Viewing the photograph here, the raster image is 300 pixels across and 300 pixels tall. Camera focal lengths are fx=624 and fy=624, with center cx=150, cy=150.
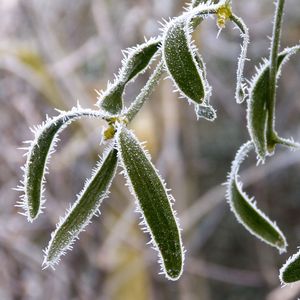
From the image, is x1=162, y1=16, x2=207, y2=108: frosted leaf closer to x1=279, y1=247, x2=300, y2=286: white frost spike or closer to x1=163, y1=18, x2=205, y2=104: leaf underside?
x1=163, y1=18, x2=205, y2=104: leaf underside

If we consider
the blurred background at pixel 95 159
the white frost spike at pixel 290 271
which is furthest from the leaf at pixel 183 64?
the blurred background at pixel 95 159

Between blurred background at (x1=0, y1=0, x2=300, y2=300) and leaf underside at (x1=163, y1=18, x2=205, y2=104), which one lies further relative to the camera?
blurred background at (x1=0, y1=0, x2=300, y2=300)

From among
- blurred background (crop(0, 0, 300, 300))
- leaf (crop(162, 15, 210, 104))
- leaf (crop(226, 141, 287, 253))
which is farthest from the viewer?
blurred background (crop(0, 0, 300, 300))

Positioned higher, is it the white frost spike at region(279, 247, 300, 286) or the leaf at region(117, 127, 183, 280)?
the leaf at region(117, 127, 183, 280)

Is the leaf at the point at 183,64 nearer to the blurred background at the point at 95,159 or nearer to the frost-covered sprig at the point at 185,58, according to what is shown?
the frost-covered sprig at the point at 185,58

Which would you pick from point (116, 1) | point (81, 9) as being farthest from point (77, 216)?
point (116, 1)

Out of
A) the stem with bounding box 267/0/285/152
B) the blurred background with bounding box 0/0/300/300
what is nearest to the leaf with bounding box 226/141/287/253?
the stem with bounding box 267/0/285/152

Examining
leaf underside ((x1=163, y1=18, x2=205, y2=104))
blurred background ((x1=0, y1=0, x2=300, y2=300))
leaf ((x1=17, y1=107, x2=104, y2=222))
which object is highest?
leaf underside ((x1=163, y1=18, x2=205, y2=104))
